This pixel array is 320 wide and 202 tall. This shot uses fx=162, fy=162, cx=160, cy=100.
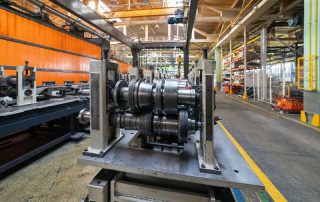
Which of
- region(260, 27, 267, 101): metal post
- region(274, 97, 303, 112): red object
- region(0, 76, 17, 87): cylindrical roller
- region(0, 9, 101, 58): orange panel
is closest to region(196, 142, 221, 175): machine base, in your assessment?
region(0, 76, 17, 87): cylindrical roller

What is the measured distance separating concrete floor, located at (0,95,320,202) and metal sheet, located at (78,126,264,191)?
30.9 inches

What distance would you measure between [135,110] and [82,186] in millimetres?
1046

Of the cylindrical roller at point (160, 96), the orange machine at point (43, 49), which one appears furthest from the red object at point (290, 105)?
the orange machine at point (43, 49)

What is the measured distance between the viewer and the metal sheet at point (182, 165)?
26.5 inches

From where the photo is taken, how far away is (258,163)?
1804mm

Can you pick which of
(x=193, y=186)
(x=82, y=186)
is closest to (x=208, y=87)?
(x=193, y=186)

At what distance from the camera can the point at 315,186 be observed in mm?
1412

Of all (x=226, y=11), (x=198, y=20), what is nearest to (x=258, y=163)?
(x=226, y=11)

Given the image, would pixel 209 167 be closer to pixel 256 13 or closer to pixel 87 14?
pixel 87 14

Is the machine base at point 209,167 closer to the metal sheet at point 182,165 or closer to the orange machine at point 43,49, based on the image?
the metal sheet at point 182,165

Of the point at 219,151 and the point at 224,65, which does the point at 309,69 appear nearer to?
the point at 219,151

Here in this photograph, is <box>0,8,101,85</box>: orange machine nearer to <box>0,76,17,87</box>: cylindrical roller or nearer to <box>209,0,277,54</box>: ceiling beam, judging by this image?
<box>0,76,17,87</box>: cylindrical roller

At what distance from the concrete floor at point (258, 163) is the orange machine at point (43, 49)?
230 cm

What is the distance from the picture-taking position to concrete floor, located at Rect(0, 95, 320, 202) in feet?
4.42
